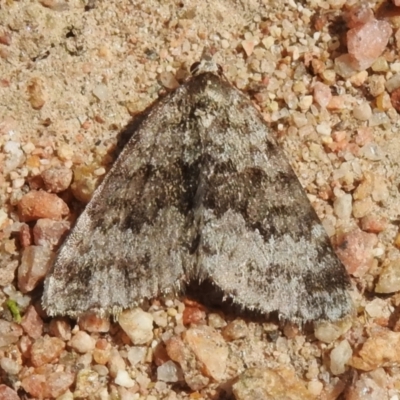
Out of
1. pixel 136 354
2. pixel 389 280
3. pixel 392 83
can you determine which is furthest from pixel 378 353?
pixel 392 83

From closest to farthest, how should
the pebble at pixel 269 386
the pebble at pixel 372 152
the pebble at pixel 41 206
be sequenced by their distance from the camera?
the pebble at pixel 269 386 < the pebble at pixel 41 206 < the pebble at pixel 372 152

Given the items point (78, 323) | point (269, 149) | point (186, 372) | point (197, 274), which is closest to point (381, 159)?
point (269, 149)

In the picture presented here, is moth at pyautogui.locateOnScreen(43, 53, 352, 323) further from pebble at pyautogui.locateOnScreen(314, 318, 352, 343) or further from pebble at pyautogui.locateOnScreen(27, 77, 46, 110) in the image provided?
pebble at pyautogui.locateOnScreen(27, 77, 46, 110)

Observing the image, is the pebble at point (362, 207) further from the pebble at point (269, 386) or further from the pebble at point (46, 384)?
the pebble at point (46, 384)

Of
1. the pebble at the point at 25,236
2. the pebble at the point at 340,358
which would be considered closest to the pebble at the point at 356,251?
the pebble at the point at 340,358

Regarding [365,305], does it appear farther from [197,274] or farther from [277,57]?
[277,57]

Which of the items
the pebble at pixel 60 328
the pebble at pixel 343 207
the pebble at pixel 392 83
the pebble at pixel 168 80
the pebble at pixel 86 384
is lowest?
the pebble at pixel 86 384
